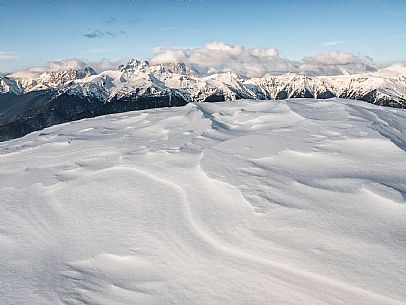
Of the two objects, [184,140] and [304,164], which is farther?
[184,140]

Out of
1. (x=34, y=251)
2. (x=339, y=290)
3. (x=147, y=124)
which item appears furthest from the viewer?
(x=147, y=124)

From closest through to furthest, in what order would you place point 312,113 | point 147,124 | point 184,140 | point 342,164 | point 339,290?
point 339,290, point 342,164, point 184,140, point 312,113, point 147,124

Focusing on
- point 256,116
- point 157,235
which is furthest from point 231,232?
point 256,116

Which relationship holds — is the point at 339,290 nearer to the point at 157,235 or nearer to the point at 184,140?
the point at 157,235

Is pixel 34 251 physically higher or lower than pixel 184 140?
lower

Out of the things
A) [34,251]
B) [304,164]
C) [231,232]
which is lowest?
[34,251]

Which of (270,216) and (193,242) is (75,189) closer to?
(193,242)

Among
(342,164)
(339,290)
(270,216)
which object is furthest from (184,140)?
(339,290)
